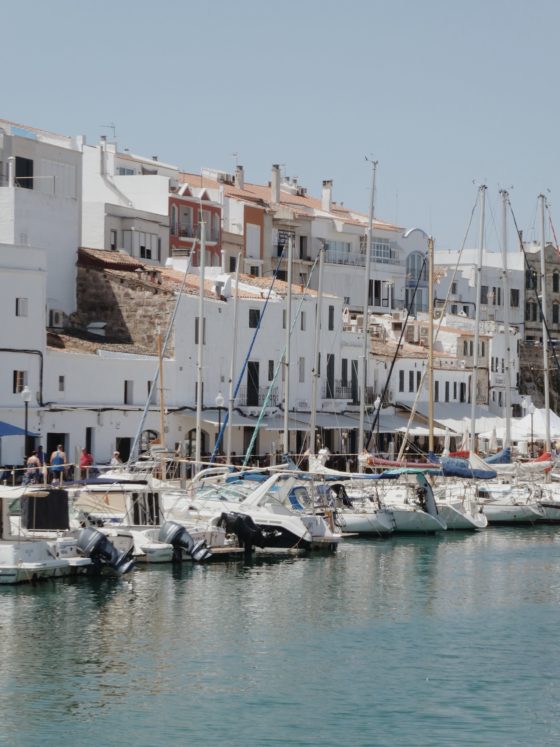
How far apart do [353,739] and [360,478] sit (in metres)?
27.7

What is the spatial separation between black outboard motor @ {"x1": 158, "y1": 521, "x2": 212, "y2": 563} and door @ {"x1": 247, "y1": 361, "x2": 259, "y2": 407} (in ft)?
93.2

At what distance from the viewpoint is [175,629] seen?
32.8 m

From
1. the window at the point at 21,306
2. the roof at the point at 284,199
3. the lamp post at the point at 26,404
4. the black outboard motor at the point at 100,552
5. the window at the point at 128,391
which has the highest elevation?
the roof at the point at 284,199

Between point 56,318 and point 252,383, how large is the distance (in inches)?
395

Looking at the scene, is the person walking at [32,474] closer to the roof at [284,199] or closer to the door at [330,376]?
the door at [330,376]

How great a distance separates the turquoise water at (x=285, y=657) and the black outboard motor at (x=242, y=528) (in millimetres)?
830

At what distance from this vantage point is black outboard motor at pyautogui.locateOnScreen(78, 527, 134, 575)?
38.8 m

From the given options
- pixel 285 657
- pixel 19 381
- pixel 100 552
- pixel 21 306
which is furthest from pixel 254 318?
pixel 285 657

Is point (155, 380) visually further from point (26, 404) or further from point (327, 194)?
point (327, 194)

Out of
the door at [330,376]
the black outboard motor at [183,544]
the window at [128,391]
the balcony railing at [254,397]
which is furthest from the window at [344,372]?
the black outboard motor at [183,544]

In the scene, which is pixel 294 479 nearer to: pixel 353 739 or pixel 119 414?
pixel 119 414

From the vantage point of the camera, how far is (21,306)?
5881 centimetres

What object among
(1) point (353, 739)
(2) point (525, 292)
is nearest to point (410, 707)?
(1) point (353, 739)

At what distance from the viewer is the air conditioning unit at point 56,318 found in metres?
66.1
